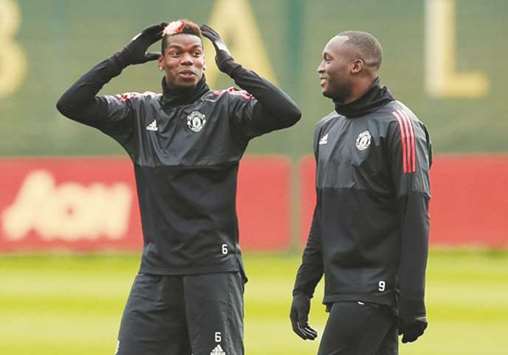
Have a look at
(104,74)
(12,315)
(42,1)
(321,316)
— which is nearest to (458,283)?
(321,316)

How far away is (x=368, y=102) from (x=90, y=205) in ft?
43.8

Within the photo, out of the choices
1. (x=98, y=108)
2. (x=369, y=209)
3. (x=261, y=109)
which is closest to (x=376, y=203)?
(x=369, y=209)

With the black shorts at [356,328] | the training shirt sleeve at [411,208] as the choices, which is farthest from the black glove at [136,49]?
the black shorts at [356,328]

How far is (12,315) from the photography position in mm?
14562

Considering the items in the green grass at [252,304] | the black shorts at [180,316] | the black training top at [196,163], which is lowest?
the green grass at [252,304]

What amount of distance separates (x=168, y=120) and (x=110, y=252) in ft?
41.3

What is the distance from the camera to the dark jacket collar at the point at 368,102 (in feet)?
23.6

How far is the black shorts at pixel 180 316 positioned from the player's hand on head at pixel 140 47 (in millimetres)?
1189

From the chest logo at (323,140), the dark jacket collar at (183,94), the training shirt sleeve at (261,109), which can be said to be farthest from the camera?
the dark jacket collar at (183,94)

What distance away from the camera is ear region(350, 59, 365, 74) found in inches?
286

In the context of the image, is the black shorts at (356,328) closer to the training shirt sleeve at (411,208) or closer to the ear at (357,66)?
the training shirt sleeve at (411,208)

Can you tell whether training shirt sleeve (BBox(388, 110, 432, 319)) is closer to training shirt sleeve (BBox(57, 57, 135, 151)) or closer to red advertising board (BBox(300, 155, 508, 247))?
training shirt sleeve (BBox(57, 57, 135, 151))

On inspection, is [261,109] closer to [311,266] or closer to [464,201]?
[311,266]

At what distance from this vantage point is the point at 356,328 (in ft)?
23.2
